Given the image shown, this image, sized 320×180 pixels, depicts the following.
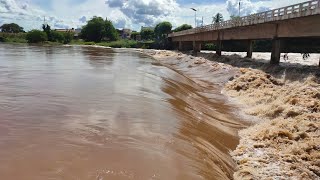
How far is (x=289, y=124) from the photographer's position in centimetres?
1446

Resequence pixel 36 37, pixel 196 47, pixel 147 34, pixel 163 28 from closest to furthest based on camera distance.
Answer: pixel 196 47 → pixel 36 37 → pixel 163 28 → pixel 147 34

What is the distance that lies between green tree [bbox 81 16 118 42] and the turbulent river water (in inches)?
5527

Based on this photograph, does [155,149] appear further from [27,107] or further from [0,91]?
[0,91]

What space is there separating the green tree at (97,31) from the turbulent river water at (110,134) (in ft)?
461

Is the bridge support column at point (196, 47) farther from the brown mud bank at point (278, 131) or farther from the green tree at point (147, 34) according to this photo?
the green tree at point (147, 34)

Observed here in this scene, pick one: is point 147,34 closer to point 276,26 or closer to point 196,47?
point 196,47

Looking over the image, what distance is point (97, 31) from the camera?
156500 millimetres

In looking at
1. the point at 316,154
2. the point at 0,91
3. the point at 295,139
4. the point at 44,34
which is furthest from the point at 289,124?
the point at 44,34

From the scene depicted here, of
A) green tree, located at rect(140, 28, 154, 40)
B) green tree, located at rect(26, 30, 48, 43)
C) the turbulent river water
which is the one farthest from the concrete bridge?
green tree, located at rect(140, 28, 154, 40)

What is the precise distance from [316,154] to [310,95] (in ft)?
25.9

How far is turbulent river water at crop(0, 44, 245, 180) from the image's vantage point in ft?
27.8

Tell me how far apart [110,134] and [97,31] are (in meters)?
150

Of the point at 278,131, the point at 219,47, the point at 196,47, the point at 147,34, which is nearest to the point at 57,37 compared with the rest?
the point at 147,34

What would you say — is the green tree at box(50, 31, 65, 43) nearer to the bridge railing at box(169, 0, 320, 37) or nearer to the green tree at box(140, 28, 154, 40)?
the green tree at box(140, 28, 154, 40)
